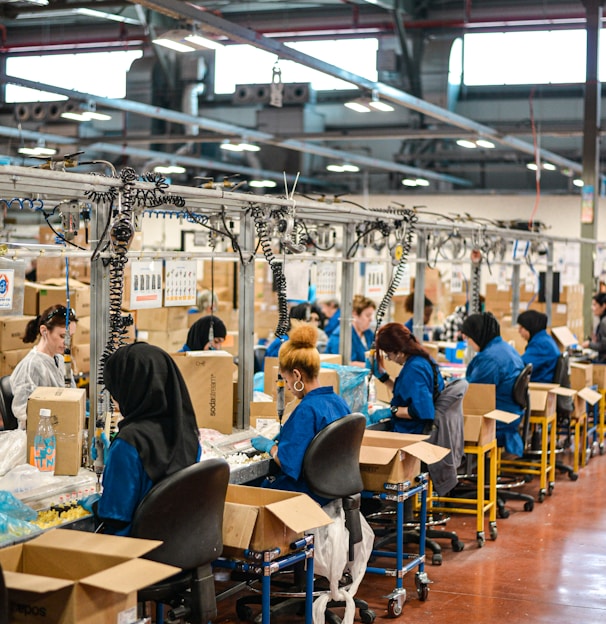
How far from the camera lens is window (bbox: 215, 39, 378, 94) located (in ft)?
35.8

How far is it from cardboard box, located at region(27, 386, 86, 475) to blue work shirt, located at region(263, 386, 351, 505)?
2.84 feet

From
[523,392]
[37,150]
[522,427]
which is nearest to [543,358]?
[522,427]

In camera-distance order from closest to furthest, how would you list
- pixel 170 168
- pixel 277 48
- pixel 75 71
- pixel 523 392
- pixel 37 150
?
pixel 277 48 → pixel 523 392 → pixel 37 150 → pixel 75 71 → pixel 170 168

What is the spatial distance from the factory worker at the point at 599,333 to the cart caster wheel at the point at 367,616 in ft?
18.8

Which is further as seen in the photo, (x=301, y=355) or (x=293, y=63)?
(x=293, y=63)

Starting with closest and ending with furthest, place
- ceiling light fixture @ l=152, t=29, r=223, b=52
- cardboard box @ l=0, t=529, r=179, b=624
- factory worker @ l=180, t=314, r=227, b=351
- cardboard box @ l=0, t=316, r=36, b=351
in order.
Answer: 1. cardboard box @ l=0, t=529, r=179, b=624
2. ceiling light fixture @ l=152, t=29, r=223, b=52
3. factory worker @ l=180, t=314, r=227, b=351
4. cardboard box @ l=0, t=316, r=36, b=351

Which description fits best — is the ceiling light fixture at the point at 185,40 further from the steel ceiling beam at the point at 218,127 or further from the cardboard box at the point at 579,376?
the cardboard box at the point at 579,376

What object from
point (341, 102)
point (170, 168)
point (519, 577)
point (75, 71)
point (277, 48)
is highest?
point (75, 71)

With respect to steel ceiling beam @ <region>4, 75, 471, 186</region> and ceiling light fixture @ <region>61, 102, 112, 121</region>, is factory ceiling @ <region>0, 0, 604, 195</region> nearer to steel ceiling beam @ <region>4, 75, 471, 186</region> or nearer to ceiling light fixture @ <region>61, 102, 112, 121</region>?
steel ceiling beam @ <region>4, 75, 471, 186</region>

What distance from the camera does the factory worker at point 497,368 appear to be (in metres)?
6.32

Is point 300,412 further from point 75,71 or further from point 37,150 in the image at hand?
point 75,71

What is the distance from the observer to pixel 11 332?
7.04m

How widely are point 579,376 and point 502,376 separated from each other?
1928mm

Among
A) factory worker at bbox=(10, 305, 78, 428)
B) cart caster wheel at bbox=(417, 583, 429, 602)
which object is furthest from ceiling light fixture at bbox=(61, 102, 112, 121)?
cart caster wheel at bbox=(417, 583, 429, 602)
